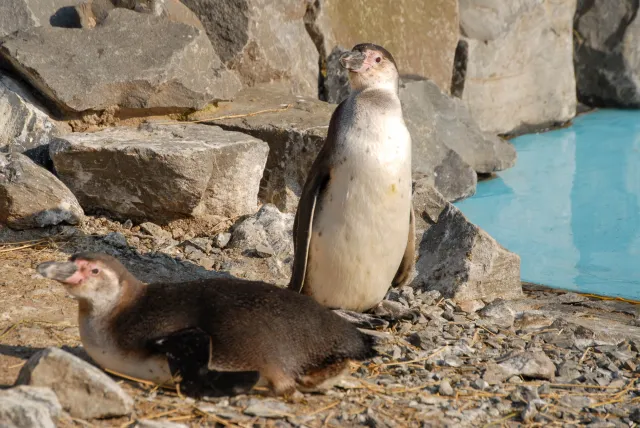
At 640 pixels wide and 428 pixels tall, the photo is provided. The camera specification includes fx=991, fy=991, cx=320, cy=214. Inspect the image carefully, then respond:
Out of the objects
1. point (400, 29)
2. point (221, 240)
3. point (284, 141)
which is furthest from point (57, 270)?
point (400, 29)

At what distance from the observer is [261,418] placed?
3.47 meters

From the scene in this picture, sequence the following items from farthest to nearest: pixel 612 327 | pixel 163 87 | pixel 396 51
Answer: pixel 396 51, pixel 163 87, pixel 612 327

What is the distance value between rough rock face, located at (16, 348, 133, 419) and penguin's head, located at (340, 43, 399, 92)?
7.51 feet

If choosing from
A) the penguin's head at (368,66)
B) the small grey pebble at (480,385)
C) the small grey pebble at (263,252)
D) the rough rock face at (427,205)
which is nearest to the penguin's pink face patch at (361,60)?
the penguin's head at (368,66)

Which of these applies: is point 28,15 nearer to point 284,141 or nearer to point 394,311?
point 284,141

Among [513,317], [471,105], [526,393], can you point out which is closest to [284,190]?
[513,317]

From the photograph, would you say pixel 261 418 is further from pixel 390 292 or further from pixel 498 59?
pixel 498 59

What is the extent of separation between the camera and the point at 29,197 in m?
5.57

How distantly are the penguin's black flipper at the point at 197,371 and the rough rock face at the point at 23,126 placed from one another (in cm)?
304

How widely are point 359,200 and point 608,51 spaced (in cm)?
837

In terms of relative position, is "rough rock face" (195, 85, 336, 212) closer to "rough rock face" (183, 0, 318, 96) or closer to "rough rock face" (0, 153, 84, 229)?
"rough rock face" (183, 0, 318, 96)

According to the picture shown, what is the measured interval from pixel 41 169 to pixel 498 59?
646 cm

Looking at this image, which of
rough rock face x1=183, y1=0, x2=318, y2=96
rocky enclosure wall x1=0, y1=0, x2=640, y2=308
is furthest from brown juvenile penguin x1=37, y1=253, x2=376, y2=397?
rough rock face x1=183, y1=0, x2=318, y2=96

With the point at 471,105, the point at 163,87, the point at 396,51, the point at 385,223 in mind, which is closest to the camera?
the point at 385,223
